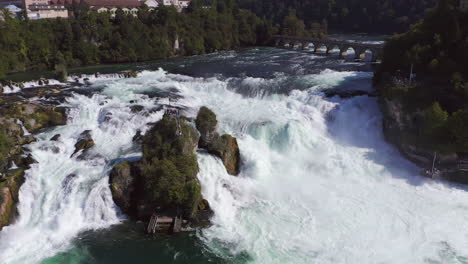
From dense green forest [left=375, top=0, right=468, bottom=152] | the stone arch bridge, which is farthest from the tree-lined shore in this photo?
the stone arch bridge

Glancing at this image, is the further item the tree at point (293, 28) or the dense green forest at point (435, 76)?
the tree at point (293, 28)

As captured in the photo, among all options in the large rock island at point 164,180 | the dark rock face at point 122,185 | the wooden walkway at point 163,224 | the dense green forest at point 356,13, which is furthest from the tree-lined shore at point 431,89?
the dense green forest at point 356,13

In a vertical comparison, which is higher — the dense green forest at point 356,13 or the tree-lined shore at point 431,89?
the dense green forest at point 356,13

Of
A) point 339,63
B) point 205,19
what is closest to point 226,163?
point 339,63

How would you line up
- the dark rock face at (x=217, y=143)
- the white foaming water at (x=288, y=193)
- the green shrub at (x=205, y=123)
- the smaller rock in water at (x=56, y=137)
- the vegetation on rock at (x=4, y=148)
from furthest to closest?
1. the smaller rock in water at (x=56, y=137)
2. the green shrub at (x=205, y=123)
3. the dark rock face at (x=217, y=143)
4. the vegetation on rock at (x=4, y=148)
5. the white foaming water at (x=288, y=193)

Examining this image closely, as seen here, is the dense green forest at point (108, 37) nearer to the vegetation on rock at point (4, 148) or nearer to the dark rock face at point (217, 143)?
the vegetation on rock at point (4, 148)

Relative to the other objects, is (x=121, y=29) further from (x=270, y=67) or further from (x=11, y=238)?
(x=11, y=238)

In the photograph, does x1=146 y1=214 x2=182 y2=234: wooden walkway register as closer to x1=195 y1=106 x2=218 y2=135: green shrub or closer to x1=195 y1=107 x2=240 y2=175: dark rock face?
x1=195 y1=107 x2=240 y2=175: dark rock face

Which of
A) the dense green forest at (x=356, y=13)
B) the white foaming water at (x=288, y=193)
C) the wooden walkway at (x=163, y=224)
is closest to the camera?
the white foaming water at (x=288, y=193)
